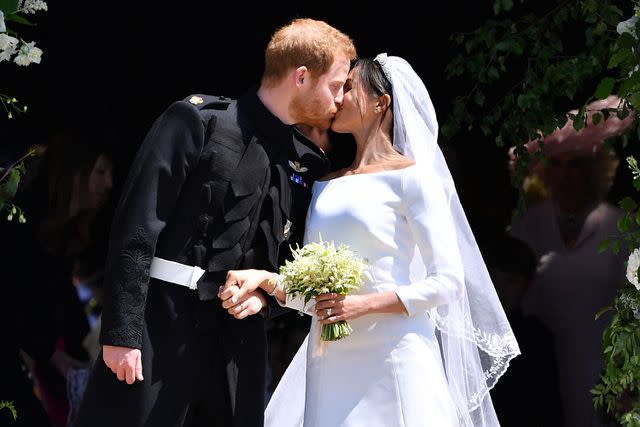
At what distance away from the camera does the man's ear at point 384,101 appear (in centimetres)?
387

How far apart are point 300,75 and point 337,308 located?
79cm

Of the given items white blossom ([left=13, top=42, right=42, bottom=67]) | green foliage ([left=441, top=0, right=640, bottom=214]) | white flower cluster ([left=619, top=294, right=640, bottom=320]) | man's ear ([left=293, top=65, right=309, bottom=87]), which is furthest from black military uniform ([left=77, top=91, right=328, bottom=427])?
green foliage ([left=441, top=0, right=640, bottom=214])

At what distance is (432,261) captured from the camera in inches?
142

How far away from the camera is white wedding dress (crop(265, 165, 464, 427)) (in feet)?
11.7

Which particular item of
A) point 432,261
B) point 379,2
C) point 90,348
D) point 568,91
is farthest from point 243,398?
point 379,2

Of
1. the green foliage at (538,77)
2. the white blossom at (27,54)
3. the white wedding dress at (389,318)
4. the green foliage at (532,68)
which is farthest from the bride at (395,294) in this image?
the green foliage at (532,68)

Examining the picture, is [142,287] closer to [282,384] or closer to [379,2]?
[282,384]

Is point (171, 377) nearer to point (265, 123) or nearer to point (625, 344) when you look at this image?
point (265, 123)

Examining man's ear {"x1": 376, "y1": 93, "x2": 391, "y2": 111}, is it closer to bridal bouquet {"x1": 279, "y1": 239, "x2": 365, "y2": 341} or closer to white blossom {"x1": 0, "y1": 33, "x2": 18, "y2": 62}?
bridal bouquet {"x1": 279, "y1": 239, "x2": 365, "y2": 341}

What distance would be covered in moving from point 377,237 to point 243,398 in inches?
26.4

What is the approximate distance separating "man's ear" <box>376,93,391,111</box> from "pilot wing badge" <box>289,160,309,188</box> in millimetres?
339

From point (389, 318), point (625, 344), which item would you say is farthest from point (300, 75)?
point (625, 344)

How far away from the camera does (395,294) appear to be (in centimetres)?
357

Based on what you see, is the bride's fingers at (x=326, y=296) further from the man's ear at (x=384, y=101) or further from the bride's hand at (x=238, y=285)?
the man's ear at (x=384, y=101)
